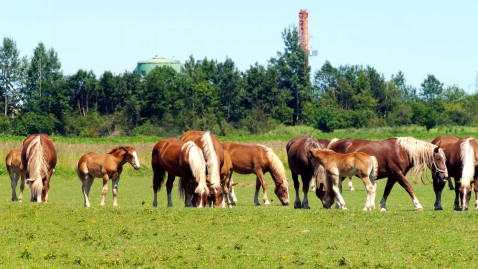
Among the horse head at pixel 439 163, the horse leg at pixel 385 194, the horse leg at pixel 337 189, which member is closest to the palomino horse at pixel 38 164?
the horse leg at pixel 337 189

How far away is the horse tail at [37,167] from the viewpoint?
24.8 m

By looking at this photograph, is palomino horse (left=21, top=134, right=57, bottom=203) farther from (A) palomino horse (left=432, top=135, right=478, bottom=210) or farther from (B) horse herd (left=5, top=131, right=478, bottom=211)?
(A) palomino horse (left=432, top=135, right=478, bottom=210)

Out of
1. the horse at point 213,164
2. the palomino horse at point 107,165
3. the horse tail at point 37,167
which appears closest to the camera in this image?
the horse at point 213,164

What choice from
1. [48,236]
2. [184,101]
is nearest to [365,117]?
[184,101]

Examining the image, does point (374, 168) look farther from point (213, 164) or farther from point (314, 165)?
point (213, 164)

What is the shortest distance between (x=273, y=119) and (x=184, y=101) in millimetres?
9442

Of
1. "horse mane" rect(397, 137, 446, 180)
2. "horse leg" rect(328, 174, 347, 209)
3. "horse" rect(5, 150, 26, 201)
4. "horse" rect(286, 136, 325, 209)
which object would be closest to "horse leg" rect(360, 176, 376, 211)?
"horse leg" rect(328, 174, 347, 209)

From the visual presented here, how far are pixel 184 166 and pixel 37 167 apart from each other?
389 centimetres

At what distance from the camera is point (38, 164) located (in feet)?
81.9

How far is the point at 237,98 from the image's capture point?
94750 mm

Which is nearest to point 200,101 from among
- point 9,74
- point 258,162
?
point 9,74

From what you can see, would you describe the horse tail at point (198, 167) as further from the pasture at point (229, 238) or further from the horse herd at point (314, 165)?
the pasture at point (229, 238)

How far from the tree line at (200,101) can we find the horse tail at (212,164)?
5986 centimetres

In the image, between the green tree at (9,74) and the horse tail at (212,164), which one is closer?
the horse tail at (212,164)
